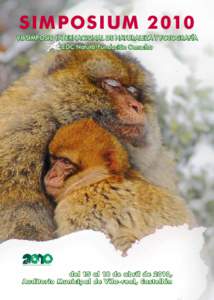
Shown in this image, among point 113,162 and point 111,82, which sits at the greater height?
point 111,82

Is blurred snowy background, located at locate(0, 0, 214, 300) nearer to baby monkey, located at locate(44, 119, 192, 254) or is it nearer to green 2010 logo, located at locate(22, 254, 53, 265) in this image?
baby monkey, located at locate(44, 119, 192, 254)

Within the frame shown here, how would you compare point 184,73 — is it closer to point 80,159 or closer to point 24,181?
point 80,159

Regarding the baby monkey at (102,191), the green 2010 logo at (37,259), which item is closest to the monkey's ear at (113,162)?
the baby monkey at (102,191)

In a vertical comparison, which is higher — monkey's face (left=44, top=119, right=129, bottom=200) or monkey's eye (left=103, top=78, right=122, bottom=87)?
monkey's eye (left=103, top=78, right=122, bottom=87)

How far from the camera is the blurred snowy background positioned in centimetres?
275

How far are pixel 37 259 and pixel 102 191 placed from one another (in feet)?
1.37

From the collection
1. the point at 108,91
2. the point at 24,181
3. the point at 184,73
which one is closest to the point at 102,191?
the point at 24,181

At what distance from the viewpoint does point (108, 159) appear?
8.93 feet

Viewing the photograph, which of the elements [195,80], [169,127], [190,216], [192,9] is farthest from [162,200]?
[192,9]

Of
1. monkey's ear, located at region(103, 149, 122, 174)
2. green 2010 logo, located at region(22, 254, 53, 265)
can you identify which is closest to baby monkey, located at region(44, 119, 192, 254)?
monkey's ear, located at region(103, 149, 122, 174)

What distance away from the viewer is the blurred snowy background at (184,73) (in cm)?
275

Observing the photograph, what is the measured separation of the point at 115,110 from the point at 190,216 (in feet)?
1.87

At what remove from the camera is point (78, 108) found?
2.76 metres

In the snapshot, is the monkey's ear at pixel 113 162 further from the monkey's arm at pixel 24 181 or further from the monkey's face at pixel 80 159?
the monkey's arm at pixel 24 181
